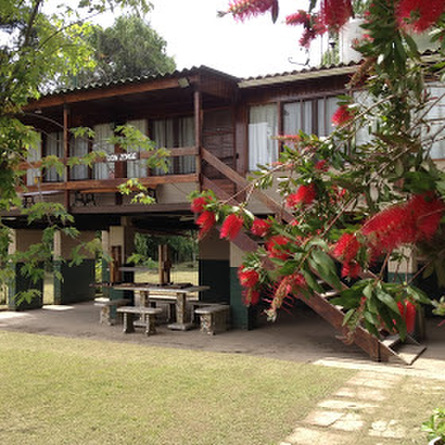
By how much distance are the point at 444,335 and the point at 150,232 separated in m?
9.79

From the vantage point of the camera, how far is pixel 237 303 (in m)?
12.0

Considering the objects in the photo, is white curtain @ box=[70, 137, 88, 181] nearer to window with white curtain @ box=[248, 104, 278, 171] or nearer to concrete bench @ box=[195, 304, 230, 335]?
window with white curtain @ box=[248, 104, 278, 171]

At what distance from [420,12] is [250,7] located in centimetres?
69

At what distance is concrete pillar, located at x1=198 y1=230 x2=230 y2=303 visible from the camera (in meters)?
14.5

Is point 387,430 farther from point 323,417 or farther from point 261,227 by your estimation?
point 261,227

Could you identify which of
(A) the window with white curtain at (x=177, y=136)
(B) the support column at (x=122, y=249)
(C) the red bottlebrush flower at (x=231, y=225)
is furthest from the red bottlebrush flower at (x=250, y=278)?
(B) the support column at (x=122, y=249)

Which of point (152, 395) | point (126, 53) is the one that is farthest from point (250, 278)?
point (126, 53)

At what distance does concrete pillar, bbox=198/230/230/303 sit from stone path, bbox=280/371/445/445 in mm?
7387

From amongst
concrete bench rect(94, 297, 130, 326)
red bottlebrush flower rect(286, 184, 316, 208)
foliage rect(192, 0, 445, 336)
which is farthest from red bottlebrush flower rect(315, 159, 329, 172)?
concrete bench rect(94, 297, 130, 326)

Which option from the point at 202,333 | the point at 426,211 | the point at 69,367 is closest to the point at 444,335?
the point at 202,333

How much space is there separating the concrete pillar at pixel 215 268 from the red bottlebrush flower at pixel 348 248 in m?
12.2

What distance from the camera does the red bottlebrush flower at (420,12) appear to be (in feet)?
5.44

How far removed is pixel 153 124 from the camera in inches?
531

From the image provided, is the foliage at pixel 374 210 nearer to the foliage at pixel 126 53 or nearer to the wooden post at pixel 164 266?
the wooden post at pixel 164 266
